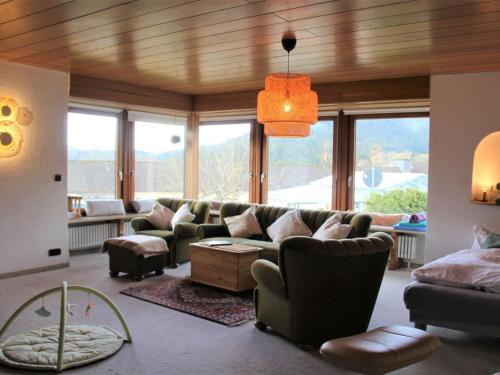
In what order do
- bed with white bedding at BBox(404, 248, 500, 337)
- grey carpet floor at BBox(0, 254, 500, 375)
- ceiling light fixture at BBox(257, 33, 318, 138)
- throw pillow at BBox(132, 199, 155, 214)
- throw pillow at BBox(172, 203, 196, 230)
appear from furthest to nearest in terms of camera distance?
1. throw pillow at BBox(132, 199, 155, 214)
2. throw pillow at BBox(172, 203, 196, 230)
3. ceiling light fixture at BBox(257, 33, 318, 138)
4. bed with white bedding at BBox(404, 248, 500, 337)
5. grey carpet floor at BBox(0, 254, 500, 375)

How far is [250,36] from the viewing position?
4.36 metres

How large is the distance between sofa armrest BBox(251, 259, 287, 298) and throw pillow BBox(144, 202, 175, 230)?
3.14 meters

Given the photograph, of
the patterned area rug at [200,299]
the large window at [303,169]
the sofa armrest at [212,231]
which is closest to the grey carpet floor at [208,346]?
the patterned area rug at [200,299]

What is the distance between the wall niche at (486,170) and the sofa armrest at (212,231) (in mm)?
3056

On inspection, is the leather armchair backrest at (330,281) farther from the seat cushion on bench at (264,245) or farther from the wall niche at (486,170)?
the wall niche at (486,170)

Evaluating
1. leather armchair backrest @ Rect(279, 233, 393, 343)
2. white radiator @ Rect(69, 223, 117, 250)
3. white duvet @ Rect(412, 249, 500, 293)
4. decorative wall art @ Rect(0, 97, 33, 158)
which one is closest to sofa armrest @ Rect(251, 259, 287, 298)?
leather armchair backrest @ Rect(279, 233, 393, 343)

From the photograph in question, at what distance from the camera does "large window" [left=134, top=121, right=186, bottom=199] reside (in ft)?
27.1

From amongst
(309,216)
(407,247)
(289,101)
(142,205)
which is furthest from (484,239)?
(142,205)

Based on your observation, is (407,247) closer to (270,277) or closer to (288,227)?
(288,227)

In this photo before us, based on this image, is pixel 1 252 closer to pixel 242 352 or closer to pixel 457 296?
pixel 242 352

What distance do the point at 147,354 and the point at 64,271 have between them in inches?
119

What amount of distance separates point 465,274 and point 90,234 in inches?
207

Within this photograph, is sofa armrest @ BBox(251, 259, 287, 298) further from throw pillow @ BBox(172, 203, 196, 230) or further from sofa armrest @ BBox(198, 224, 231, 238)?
throw pillow @ BBox(172, 203, 196, 230)

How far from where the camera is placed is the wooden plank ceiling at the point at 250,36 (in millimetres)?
3547
